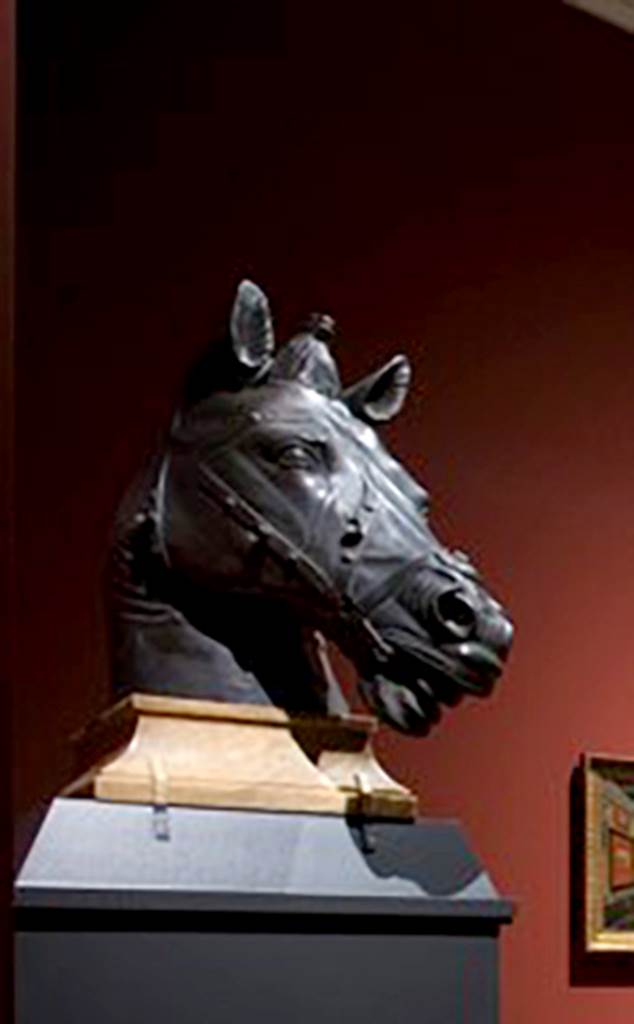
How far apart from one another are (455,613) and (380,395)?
292mm

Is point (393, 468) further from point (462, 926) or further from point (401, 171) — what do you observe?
point (401, 171)

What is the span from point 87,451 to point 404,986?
0.94 metres

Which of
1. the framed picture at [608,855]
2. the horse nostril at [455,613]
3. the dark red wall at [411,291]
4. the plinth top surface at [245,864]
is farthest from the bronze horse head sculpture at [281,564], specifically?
the framed picture at [608,855]

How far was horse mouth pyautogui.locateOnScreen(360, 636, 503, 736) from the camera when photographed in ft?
6.73

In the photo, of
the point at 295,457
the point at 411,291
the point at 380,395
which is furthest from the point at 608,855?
the point at 295,457

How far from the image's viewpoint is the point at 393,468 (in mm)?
2139

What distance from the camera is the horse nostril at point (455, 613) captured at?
2.05 metres

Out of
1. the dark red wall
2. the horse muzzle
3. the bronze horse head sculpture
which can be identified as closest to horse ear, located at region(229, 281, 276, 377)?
the bronze horse head sculpture

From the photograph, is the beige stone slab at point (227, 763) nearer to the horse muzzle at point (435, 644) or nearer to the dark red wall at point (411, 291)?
the horse muzzle at point (435, 644)

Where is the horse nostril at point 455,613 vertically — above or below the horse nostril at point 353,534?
below

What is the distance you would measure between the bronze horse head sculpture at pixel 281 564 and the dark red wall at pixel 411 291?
20.1 inches

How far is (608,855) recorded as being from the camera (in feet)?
10.0

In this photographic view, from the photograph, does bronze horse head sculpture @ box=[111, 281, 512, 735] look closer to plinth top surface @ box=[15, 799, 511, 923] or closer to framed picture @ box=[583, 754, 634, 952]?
plinth top surface @ box=[15, 799, 511, 923]

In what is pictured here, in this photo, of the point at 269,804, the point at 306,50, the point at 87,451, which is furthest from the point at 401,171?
the point at 269,804
